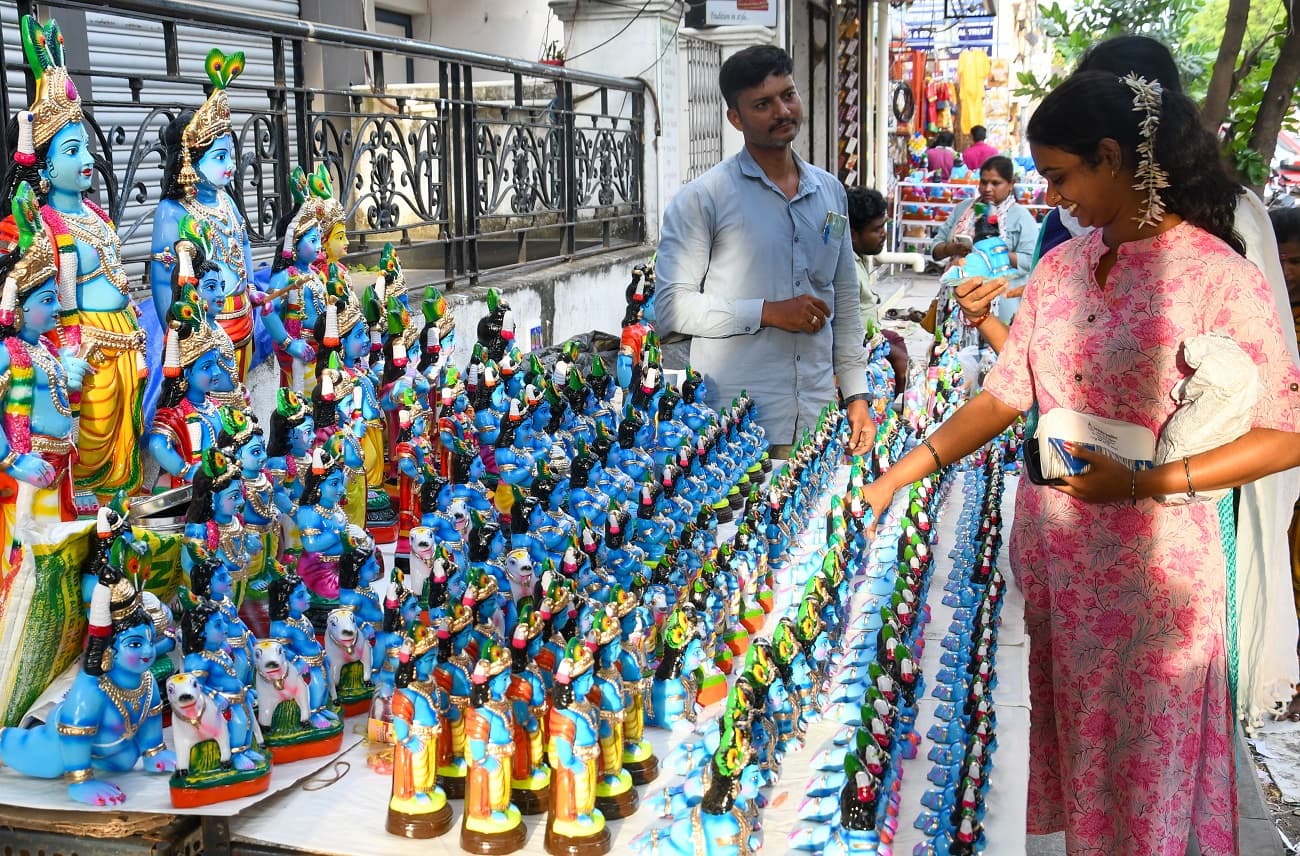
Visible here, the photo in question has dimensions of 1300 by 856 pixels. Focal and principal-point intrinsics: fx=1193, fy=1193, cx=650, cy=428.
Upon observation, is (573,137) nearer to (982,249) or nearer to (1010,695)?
(982,249)

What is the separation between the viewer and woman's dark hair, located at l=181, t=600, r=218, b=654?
69.1 inches

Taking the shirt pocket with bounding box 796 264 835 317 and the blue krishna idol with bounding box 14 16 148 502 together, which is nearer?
the blue krishna idol with bounding box 14 16 148 502

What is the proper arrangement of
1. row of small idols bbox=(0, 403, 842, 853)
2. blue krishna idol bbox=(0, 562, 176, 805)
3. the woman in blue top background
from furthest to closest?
the woman in blue top background → blue krishna idol bbox=(0, 562, 176, 805) → row of small idols bbox=(0, 403, 842, 853)

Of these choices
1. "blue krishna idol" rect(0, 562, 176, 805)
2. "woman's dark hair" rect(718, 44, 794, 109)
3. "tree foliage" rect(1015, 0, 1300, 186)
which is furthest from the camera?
"tree foliage" rect(1015, 0, 1300, 186)

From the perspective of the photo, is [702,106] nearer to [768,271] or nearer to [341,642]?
[768,271]

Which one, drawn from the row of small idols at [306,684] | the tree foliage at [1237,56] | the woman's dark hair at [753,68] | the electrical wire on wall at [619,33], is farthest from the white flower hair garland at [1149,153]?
the electrical wire on wall at [619,33]

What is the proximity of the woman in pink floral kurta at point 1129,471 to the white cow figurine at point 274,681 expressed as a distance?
120 centimetres

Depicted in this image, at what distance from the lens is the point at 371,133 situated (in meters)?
4.82

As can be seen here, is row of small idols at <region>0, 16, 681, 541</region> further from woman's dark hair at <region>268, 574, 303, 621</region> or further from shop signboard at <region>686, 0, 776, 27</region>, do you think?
shop signboard at <region>686, 0, 776, 27</region>

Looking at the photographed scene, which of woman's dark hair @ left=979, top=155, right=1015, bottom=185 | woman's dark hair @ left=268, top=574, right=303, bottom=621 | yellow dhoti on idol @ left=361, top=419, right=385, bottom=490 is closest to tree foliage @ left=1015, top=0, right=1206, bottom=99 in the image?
woman's dark hair @ left=979, top=155, right=1015, bottom=185

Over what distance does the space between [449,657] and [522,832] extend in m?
0.30

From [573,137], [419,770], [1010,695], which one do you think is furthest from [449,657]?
[573,137]

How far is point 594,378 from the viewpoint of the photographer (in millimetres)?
3021

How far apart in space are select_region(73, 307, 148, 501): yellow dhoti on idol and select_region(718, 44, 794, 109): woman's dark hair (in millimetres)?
1534
